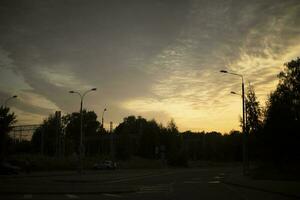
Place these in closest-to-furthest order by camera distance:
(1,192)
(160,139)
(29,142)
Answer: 1. (1,192)
2. (160,139)
3. (29,142)

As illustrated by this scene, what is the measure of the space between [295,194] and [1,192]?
603 inches

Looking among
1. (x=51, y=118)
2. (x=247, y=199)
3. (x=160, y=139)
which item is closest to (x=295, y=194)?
(x=247, y=199)

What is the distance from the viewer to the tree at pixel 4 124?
49.8m

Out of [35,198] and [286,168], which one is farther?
[286,168]

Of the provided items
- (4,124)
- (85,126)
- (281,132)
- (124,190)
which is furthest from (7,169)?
(85,126)

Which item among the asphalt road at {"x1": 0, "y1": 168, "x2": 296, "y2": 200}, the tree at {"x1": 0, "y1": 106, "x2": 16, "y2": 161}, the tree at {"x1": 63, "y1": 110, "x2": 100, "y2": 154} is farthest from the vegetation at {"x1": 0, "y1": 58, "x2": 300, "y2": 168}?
the tree at {"x1": 63, "y1": 110, "x2": 100, "y2": 154}

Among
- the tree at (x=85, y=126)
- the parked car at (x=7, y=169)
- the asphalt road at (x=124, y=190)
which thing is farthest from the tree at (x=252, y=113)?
the tree at (x=85, y=126)

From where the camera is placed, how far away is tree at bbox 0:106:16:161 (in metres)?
49.8

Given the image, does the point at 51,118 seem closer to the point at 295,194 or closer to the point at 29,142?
the point at 29,142

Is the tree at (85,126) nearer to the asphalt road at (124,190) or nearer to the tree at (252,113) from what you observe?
Result: the tree at (252,113)

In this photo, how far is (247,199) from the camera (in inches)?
727

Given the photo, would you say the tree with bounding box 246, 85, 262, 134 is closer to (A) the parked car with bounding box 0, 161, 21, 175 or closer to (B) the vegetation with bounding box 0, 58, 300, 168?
(B) the vegetation with bounding box 0, 58, 300, 168

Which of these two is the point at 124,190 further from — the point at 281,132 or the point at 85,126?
the point at 85,126

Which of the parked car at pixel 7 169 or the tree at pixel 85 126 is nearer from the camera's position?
the parked car at pixel 7 169
